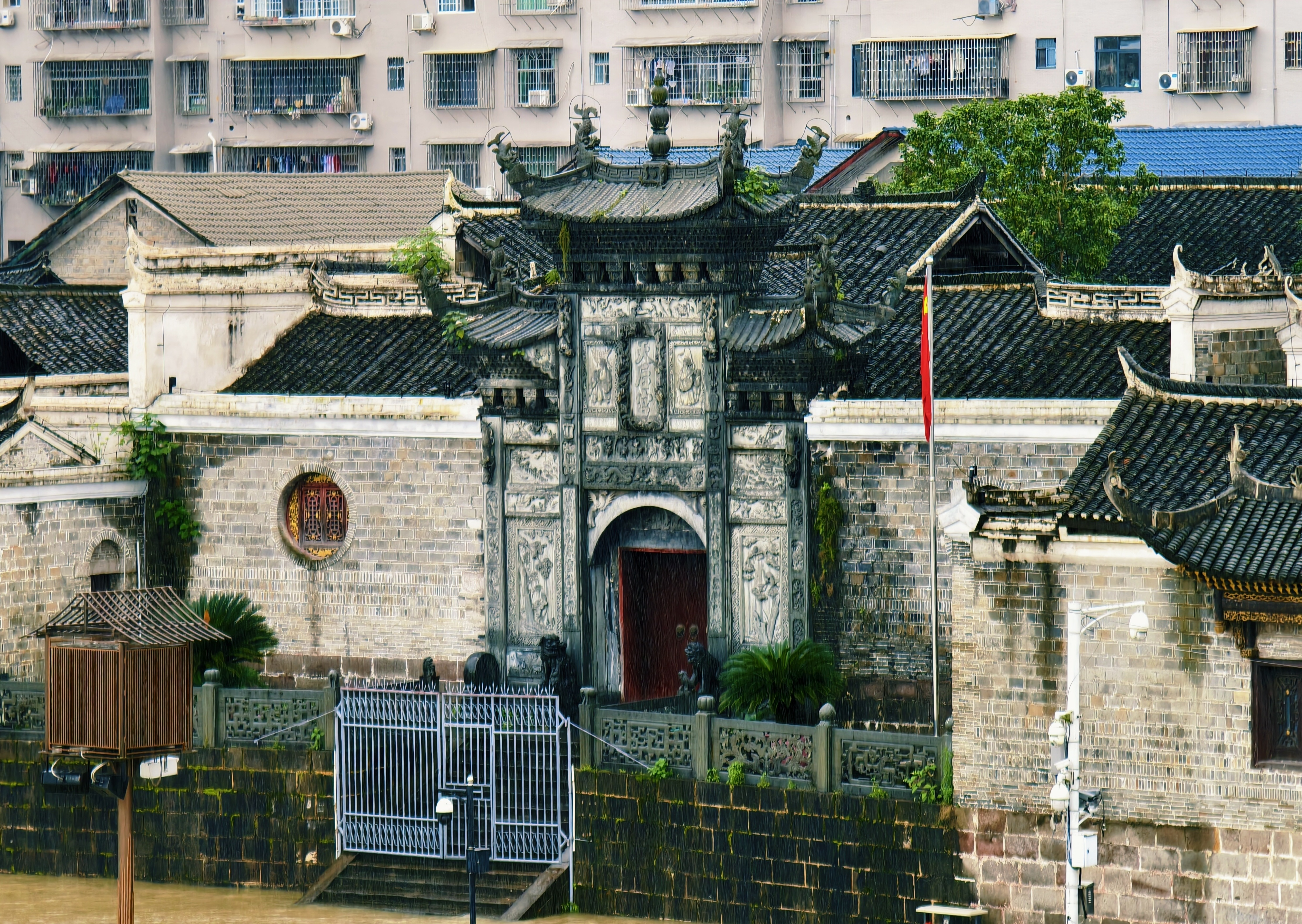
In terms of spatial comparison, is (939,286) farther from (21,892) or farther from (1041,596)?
(21,892)

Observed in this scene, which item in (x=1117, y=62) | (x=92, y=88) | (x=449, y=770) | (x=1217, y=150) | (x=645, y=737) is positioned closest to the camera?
(x=645, y=737)

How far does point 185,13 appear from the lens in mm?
72750

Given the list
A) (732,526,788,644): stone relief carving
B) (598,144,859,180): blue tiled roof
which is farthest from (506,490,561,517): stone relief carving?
(598,144,859,180): blue tiled roof

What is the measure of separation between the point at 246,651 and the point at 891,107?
33.4 meters

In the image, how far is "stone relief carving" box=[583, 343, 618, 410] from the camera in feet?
115

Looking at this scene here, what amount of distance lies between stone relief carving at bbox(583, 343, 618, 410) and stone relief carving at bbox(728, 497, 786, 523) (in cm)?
210

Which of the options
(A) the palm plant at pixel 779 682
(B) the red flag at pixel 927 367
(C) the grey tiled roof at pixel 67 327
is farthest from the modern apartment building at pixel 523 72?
(A) the palm plant at pixel 779 682

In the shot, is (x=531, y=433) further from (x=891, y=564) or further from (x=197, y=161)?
(x=197, y=161)

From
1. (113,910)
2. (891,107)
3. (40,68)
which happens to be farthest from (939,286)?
(40,68)

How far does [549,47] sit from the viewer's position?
69062 millimetres

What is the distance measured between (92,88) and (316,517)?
1530 inches

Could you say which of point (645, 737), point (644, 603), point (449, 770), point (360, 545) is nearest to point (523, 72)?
point (360, 545)

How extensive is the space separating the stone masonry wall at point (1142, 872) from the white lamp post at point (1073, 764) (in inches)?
28.9

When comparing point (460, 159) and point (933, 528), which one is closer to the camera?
point (933, 528)
